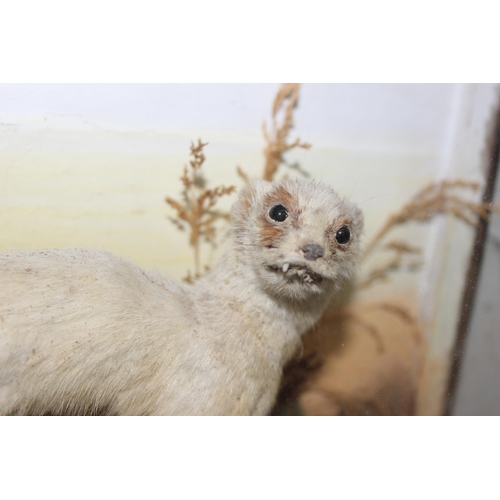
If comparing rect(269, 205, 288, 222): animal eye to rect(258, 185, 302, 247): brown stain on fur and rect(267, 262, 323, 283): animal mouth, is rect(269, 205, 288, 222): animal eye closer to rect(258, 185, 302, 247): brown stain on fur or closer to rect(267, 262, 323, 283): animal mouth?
rect(258, 185, 302, 247): brown stain on fur

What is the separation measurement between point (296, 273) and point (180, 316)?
1.09 ft

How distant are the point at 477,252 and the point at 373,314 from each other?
1.32ft

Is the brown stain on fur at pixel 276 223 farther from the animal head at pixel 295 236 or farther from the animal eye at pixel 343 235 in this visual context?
the animal eye at pixel 343 235

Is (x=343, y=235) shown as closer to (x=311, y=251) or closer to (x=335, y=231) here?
(x=335, y=231)

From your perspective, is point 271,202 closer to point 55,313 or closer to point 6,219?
point 55,313

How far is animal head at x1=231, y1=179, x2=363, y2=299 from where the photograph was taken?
109 centimetres

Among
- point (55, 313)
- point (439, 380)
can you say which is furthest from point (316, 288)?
point (439, 380)

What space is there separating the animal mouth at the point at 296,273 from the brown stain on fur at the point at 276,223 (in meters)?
0.07

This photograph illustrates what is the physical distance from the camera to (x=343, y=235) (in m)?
1.20

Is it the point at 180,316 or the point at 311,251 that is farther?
→ the point at 180,316

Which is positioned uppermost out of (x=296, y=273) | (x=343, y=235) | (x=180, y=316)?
(x=343, y=235)

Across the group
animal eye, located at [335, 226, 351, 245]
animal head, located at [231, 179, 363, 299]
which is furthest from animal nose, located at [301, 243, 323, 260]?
animal eye, located at [335, 226, 351, 245]

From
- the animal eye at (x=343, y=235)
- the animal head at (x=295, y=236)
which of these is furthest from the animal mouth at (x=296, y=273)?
the animal eye at (x=343, y=235)

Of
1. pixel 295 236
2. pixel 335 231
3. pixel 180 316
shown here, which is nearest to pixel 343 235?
pixel 335 231
